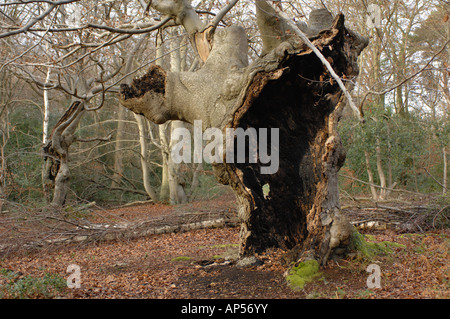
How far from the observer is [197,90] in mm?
5621

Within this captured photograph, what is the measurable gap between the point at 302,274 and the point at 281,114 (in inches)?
82.9

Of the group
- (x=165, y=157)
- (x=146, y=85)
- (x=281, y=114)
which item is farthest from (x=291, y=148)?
(x=165, y=157)

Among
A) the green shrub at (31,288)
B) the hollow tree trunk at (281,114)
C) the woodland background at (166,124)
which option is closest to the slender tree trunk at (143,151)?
the woodland background at (166,124)

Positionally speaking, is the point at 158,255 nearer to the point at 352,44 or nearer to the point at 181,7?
the point at 181,7

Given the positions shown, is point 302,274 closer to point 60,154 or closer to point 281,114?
point 281,114

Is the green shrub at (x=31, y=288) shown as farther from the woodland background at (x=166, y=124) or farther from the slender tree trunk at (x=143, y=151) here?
the slender tree trunk at (x=143, y=151)

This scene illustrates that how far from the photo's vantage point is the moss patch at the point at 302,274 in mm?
4402

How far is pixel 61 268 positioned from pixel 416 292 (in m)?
4.80

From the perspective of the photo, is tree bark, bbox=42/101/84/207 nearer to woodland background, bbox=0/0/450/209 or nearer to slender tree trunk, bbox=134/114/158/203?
woodland background, bbox=0/0/450/209

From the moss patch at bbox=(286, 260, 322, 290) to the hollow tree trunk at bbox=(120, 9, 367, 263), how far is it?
19 cm

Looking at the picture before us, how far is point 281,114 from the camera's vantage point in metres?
5.33

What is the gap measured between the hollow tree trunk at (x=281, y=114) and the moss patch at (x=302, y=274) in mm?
186

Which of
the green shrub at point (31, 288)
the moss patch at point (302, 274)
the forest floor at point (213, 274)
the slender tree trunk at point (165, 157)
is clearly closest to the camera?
the green shrub at point (31, 288)

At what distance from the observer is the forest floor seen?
4.07 meters
